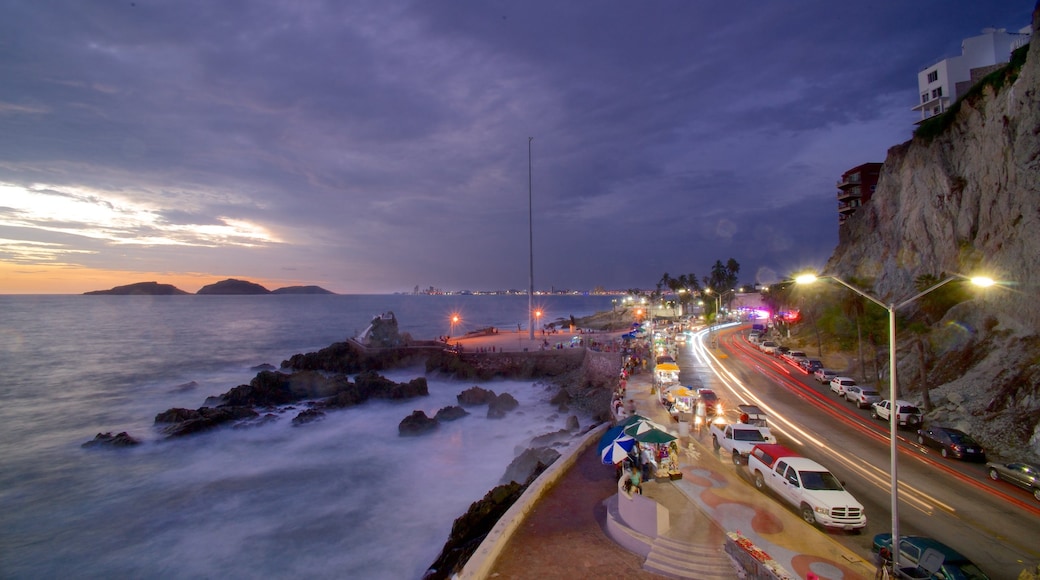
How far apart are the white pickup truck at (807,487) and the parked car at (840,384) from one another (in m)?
21.2

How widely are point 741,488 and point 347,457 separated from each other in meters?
26.7

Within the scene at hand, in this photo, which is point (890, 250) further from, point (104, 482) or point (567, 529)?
point (104, 482)

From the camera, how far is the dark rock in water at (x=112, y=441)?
37737 millimetres

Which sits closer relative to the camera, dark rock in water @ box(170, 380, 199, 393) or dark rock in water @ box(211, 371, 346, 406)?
dark rock in water @ box(211, 371, 346, 406)

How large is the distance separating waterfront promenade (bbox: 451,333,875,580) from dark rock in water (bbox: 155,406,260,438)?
112ft

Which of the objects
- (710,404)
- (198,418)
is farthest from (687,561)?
(198,418)

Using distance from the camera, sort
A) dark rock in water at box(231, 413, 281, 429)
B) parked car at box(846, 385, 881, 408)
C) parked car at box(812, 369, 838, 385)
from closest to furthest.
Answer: parked car at box(846, 385, 881, 408) → parked car at box(812, 369, 838, 385) → dark rock in water at box(231, 413, 281, 429)

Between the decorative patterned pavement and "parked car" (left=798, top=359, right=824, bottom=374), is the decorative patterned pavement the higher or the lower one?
the lower one

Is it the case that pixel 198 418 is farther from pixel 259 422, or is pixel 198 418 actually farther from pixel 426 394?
pixel 426 394

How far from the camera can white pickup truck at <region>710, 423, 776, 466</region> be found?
20250 mm

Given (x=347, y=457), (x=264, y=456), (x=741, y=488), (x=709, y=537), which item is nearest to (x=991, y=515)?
(x=741, y=488)

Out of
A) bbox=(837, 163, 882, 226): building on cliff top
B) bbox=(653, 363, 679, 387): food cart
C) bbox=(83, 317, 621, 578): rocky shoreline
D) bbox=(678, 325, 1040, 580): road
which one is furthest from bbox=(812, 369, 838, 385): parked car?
bbox=(837, 163, 882, 226): building on cliff top

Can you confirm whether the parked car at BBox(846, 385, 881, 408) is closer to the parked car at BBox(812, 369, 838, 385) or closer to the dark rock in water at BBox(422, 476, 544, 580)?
the parked car at BBox(812, 369, 838, 385)

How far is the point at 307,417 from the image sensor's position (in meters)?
42.2
